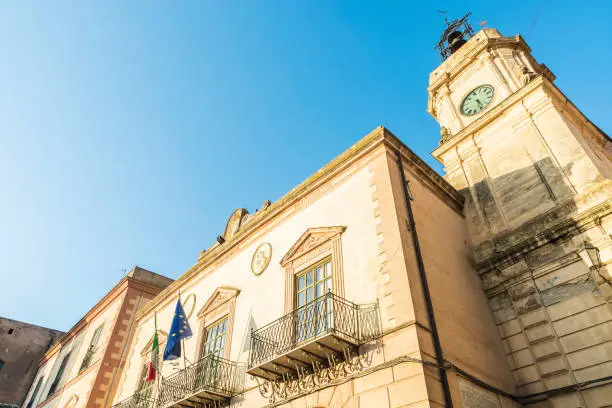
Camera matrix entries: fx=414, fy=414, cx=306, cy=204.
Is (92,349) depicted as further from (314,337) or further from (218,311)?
(314,337)

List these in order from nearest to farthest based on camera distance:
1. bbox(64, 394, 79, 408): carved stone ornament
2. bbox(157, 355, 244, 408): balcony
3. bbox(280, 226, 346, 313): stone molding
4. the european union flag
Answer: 1. bbox(280, 226, 346, 313): stone molding
2. bbox(157, 355, 244, 408): balcony
3. the european union flag
4. bbox(64, 394, 79, 408): carved stone ornament

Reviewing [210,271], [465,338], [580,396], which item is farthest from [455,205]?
[210,271]

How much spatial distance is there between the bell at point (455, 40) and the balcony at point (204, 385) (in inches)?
706

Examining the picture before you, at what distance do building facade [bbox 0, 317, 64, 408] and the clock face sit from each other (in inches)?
1184

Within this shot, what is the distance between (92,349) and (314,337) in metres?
15.9

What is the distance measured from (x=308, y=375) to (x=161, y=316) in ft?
31.0

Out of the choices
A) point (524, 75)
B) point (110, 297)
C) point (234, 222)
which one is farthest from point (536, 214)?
point (110, 297)

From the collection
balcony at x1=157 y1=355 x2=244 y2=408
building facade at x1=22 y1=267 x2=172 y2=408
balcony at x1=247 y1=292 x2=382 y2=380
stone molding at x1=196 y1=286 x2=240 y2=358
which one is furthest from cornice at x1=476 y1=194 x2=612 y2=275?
building facade at x1=22 y1=267 x2=172 y2=408

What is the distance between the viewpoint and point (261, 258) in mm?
12188

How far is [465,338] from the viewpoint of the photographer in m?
8.74

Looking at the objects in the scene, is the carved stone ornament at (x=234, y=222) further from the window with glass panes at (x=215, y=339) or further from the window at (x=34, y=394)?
the window at (x=34, y=394)

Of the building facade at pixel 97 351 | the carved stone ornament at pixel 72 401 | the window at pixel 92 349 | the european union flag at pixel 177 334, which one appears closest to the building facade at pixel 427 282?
the european union flag at pixel 177 334

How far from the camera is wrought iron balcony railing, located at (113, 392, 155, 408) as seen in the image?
12.9 m

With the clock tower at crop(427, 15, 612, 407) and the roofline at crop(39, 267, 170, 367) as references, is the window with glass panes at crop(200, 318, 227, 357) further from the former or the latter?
the roofline at crop(39, 267, 170, 367)
